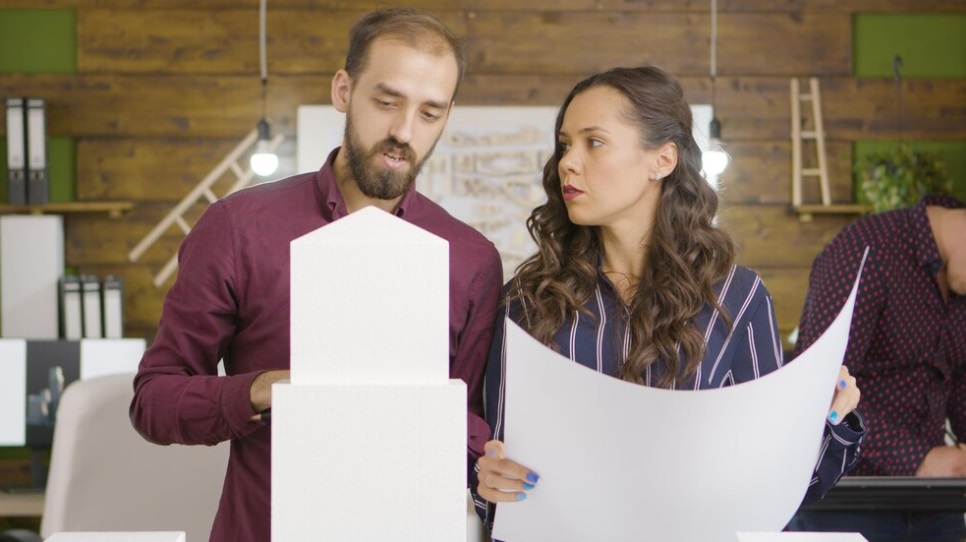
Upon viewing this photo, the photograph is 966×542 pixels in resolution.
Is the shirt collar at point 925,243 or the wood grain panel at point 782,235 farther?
the wood grain panel at point 782,235

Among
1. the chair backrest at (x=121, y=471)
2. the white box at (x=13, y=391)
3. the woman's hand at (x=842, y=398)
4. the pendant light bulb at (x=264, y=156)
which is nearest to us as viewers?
the woman's hand at (x=842, y=398)

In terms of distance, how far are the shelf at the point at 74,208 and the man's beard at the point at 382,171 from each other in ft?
10.1

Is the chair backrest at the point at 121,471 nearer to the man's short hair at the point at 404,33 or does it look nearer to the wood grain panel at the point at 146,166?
the man's short hair at the point at 404,33

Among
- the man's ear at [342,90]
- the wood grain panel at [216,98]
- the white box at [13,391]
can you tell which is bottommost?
the white box at [13,391]

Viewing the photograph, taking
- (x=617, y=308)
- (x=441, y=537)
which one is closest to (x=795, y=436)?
(x=441, y=537)

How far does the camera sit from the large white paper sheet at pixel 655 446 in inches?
35.2

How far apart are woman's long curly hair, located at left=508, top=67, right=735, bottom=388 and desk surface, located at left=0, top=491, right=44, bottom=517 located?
2.35 meters

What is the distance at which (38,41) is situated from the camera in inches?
170

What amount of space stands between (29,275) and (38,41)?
96cm

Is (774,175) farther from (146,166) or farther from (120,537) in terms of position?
(120,537)

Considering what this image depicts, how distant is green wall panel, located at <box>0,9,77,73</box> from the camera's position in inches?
169

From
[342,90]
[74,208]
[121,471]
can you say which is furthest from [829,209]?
[121,471]

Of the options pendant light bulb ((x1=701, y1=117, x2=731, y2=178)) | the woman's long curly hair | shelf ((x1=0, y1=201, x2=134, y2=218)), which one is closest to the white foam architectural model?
the woman's long curly hair

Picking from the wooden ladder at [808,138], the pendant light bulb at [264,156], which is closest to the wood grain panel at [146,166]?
the pendant light bulb at [264,156]
